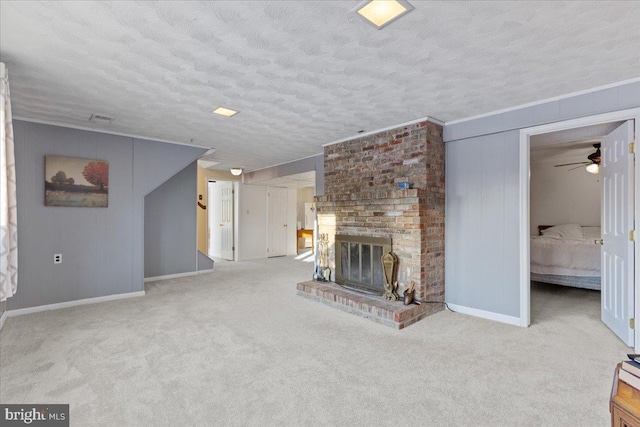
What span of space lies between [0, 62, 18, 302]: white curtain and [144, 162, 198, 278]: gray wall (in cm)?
319

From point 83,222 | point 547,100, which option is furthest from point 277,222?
point 547,100

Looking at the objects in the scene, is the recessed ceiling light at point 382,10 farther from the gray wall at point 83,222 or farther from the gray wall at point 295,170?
the gray wall at point 83,222

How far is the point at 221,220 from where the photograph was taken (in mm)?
8156

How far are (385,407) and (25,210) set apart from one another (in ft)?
14.7

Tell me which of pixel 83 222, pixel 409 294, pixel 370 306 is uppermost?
pixel 83 222

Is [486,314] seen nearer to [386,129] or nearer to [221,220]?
[386,129]

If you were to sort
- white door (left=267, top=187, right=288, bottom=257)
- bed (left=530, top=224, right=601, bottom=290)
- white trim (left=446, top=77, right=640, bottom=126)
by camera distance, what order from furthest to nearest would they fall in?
white door (left=267, top=187, right=288, bottom=257)
bed (left=530, top=224, right=601, bottom=290)
white trim (left=446, top=77, right=640, bottom=126)

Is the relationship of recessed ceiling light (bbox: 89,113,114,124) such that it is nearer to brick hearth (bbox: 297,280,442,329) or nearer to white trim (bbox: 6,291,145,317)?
white trim (bbox: 6,291,145,317)

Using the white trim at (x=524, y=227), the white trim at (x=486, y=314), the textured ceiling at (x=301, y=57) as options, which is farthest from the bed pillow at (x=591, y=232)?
the textured ceiling at (x=301, y=57)

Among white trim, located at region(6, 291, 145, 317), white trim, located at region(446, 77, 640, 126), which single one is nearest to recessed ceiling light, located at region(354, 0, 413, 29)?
white trim, located at region(446, 77, 640, 126)

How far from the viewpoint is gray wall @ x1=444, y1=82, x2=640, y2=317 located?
3318mm

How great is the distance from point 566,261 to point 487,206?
6.39 ft

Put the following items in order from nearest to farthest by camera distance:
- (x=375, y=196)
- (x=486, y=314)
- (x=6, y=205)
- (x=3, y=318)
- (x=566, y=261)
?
(x=6, y=205)
(x=3, y=318)
(x=486, y=314)
(x=375, y=196)
(x=566, y=261)

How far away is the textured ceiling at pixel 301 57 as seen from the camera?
5.84ft
